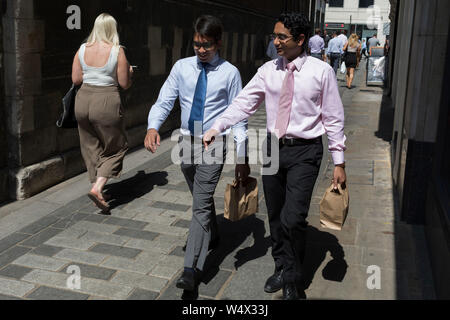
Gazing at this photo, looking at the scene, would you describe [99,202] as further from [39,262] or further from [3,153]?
[3,153]

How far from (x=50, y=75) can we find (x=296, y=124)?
144 inches

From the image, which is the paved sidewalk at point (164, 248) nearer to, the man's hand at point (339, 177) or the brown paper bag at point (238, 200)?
the brown paper bag at point (238, 200)

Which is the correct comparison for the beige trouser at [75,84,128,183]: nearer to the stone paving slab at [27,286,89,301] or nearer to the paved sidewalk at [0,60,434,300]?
the paved sidewalk at [0,60,434,300]

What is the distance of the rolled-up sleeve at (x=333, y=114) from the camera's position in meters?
3.50

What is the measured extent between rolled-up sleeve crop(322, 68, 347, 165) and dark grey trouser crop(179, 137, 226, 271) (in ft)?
2.75

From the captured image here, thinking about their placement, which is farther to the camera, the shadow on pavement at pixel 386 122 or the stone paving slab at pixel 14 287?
the shadow on pavement at pixel 386 122

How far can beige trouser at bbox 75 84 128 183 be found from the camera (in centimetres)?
545

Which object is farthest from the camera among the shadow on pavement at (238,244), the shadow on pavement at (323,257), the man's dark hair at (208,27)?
the shadow on pavement at (238,244)

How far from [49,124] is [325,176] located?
135 inches

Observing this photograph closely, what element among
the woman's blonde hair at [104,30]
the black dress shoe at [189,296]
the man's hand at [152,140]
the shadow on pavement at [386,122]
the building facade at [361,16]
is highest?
the building facade at [361,16]

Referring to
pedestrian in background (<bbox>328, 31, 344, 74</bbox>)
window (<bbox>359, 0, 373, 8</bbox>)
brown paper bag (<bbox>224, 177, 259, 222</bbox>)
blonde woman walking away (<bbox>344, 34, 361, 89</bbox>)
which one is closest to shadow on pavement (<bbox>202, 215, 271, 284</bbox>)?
brown paper bag (<bbox>224, 177, 259, 222</bbox>)

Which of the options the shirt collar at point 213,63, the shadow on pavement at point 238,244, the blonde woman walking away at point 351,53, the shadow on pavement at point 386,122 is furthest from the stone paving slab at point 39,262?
the blonde woman walking away at point 351,53

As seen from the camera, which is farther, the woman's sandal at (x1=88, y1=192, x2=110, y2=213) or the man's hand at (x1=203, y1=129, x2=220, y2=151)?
the woman's sandal at (x1=88, y1=192, x2=110, y2=213)

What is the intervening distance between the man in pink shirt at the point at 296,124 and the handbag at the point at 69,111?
2.38m
